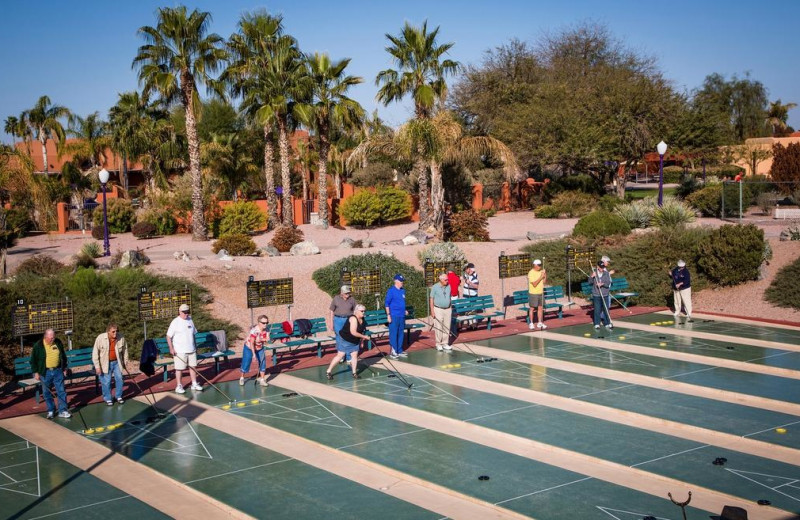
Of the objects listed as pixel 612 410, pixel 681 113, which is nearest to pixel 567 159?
pixel 681 113

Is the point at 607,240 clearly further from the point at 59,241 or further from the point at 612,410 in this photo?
the point at 59,241

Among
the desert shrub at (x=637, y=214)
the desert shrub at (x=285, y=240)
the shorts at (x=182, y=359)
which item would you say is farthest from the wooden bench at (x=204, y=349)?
the desert shrub at (x=637, y=214)

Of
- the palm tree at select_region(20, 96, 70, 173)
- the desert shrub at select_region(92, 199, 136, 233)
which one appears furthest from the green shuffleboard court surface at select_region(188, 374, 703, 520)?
the palm tree at select_region(20, 96, 70, 173)

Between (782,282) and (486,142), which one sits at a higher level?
(486,142)

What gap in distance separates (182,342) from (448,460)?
6.30 m

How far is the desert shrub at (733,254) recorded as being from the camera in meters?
24.9

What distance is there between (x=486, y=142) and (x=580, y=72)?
3798 centimetres

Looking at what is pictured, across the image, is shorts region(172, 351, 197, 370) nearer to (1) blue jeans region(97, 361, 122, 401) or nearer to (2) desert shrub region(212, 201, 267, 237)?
(1) blue jeans region(97, 361, 122, 401)

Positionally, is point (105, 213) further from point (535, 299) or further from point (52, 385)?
point (52, 385)

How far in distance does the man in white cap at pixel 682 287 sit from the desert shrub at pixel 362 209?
2106cm

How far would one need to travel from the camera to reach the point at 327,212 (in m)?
43.5

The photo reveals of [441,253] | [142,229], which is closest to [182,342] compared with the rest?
[441,253]

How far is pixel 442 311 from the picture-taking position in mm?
19203

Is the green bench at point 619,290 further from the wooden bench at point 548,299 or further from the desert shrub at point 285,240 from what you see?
the desert shrub at point 285,240
